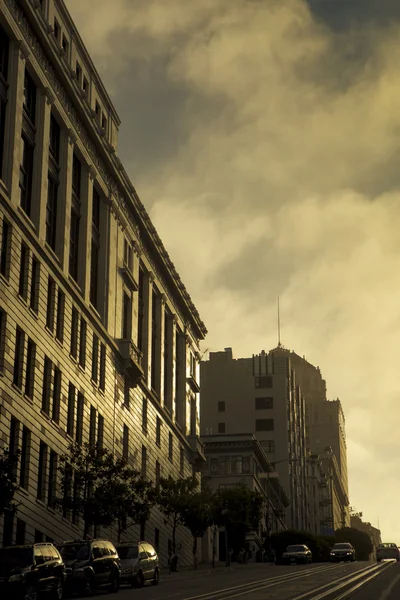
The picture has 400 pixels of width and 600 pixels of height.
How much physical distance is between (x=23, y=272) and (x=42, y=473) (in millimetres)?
11135

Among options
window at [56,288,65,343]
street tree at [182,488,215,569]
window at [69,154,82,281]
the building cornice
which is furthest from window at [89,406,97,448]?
the building cornice

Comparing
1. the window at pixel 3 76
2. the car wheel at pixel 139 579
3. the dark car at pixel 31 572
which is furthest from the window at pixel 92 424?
the dark car at pixel 31 572

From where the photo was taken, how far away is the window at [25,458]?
49.1 metres

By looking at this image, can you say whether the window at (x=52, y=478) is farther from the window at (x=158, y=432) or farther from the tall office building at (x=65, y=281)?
the window at (x=158, y=432)

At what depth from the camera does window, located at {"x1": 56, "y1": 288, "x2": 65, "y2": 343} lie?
185 ft

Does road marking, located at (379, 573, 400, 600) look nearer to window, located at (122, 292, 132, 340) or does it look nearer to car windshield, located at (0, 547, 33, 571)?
car windshield, located at (0, 547, 33, 571)

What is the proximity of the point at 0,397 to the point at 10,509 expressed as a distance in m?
8.95

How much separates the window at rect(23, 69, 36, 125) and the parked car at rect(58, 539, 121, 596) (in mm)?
27951

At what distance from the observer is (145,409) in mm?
79188

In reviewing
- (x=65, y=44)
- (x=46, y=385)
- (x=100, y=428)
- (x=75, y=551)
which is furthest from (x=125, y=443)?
(x=75, y=551)

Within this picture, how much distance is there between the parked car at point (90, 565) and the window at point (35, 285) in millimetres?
17024

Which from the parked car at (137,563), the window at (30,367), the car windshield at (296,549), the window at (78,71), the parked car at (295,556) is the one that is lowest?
the parked car at (137,563)

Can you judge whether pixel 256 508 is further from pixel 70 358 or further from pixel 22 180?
pixel 22 180

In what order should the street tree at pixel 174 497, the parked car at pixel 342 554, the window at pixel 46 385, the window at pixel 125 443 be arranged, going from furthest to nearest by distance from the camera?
the parked car at pixel 342 554 → the window at pixel 125 443 → the street tree at pixel 174 497 → the window at pixel 46 385
